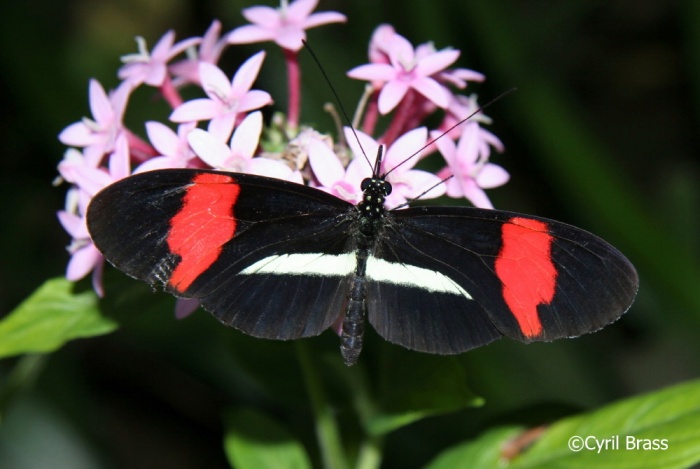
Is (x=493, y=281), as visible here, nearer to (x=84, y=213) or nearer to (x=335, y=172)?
(x=335, y=172)

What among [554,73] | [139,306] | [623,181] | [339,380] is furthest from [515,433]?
[554,73]

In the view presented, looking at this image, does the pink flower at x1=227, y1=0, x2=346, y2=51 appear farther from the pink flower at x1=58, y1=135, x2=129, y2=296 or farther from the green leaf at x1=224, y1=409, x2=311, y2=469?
the green leaf at x1=224, y1=409, x2=311, y2=469

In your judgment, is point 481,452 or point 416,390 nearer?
point 416,390

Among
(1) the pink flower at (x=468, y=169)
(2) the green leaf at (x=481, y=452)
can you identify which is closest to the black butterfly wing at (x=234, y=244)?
(1) the pink flower at (x=468, y=169)

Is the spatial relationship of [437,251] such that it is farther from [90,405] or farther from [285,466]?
[90,405]

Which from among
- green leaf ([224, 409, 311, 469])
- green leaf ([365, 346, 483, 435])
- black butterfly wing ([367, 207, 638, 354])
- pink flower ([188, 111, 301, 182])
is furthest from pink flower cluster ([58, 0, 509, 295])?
green leaf ([224, 409, 311, 469])

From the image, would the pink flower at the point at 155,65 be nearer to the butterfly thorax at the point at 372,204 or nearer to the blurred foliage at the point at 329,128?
the butterfly thorax at the point at 372,204

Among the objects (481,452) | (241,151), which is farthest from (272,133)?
(481,452)
